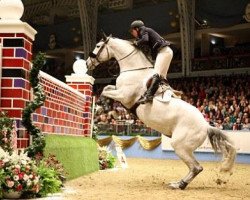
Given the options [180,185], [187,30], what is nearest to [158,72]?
[180,185]

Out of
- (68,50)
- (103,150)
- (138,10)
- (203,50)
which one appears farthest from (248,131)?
(68,50)

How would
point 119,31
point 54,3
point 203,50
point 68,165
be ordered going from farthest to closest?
point 54,3 < point 119,31 < point 203,50 < point 68,165

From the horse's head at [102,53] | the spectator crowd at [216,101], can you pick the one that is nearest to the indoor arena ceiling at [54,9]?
the spectator crowd at [216,101]

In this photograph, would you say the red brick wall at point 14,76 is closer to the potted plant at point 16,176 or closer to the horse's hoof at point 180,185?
the potted plant at point 16,176

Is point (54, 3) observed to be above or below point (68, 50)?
above

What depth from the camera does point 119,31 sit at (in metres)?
31.6

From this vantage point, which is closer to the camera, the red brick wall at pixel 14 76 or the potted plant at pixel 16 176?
the potted plant at pixel 16 176

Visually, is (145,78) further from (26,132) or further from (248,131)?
(248,131)

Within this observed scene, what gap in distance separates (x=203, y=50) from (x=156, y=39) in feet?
71.6

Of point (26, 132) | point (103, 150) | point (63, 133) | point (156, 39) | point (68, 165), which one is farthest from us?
point (103, 150)

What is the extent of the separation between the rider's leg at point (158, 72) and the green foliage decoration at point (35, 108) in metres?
2.11

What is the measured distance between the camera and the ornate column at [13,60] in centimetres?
646

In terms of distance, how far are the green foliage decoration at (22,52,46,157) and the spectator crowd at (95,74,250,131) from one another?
10.3 meters

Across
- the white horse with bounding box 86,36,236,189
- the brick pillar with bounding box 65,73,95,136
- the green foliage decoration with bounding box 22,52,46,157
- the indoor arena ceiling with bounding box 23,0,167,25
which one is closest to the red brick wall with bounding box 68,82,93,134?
the brick pillar with bounding box 65,73,95,136
